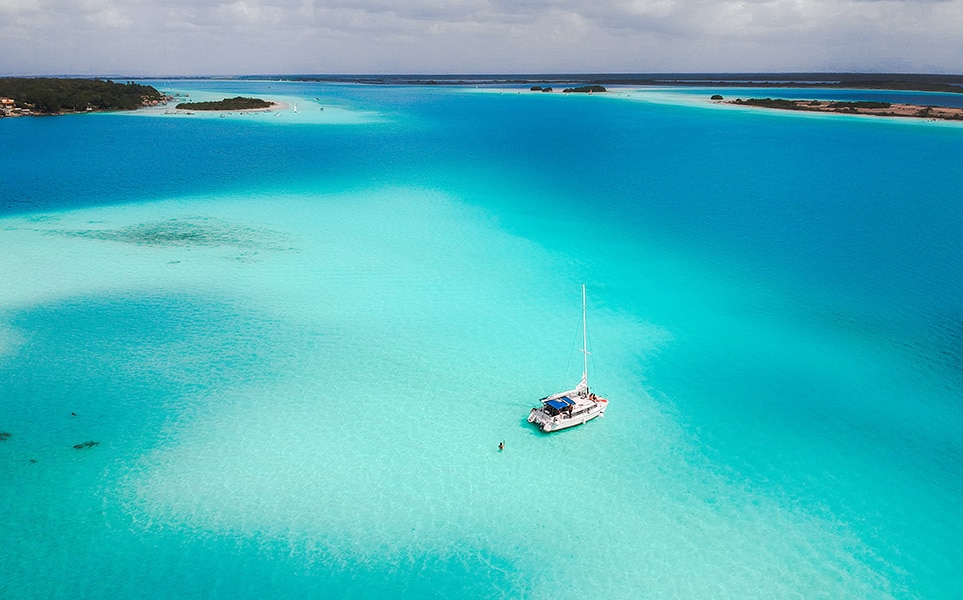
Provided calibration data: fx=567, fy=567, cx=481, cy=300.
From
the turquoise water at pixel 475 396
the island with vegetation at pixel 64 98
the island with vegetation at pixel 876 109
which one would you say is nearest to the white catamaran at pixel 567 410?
the turquoise water at pixel 475 396

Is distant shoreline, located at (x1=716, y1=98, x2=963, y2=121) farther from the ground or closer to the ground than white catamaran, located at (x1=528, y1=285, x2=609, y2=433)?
farther from the ground

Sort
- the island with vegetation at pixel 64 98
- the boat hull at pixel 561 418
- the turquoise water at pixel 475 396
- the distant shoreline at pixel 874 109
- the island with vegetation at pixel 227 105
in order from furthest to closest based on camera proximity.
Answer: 1. the island with vegetation at pixel 227 105
2. the island with vegetation at pixel 64 98
3. the distant shoreline at pixel 874 109
4. the boat hull at pixel 561 418
5. the turquoise water at pixel 475 396

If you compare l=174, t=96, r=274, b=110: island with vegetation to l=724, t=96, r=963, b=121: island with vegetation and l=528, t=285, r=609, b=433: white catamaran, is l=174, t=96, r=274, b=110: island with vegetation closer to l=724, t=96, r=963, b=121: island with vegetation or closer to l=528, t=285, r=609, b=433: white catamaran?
l=724, t=96, r=963, b=121: island with vegetation

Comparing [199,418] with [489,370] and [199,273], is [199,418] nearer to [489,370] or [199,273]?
[489,370]

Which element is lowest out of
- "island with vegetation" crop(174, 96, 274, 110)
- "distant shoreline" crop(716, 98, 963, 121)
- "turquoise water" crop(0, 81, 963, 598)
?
"turquoise water" crop(0, 81, 963, 598)

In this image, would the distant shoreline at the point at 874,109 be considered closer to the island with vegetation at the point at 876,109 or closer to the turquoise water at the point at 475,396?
the island with vegetation at the point at 876,109

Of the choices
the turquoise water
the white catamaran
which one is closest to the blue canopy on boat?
the white catamaran

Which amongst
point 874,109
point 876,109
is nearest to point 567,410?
point 874,109
